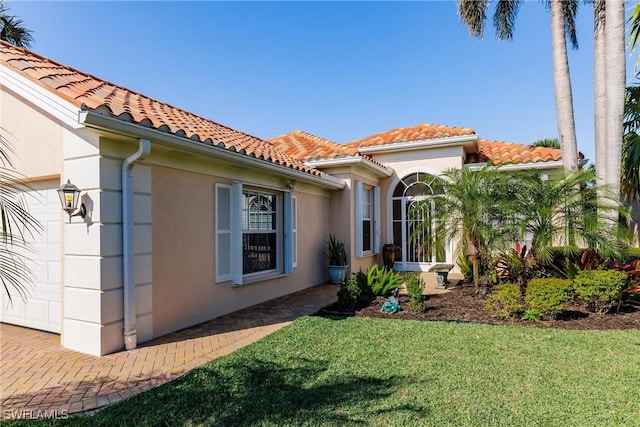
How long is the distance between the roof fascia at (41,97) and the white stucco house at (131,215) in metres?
0.02

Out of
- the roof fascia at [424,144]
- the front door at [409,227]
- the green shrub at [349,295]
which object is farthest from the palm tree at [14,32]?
the front door at [409,227]

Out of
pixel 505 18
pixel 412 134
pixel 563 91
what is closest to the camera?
pixel 563 91

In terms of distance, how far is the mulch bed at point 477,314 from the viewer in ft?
22.6

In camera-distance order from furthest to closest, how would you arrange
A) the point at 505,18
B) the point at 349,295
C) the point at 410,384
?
the point at 505,18
the point at 349,295
the point at 410,384

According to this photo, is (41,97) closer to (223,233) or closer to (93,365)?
(223,233)

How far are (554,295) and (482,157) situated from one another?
30.0 ft

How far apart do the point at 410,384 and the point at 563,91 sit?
9554mm

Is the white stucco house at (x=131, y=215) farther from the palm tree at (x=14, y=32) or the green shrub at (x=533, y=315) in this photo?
the palm tree at (x=14, y=32)

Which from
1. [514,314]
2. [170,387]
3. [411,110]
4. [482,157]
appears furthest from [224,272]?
[411,110]

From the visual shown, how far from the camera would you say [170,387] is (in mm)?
4242

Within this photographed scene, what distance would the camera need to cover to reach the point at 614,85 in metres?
8.30

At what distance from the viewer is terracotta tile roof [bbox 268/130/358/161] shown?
41.4 ft

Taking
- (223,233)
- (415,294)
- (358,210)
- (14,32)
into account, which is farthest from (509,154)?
(14,32)


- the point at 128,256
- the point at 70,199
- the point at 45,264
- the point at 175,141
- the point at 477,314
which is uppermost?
the point at 175,141
